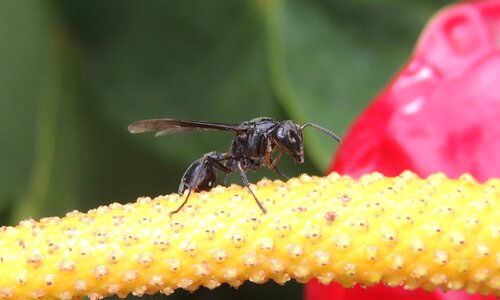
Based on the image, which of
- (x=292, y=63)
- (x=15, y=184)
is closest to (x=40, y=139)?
(x=15, y=184)

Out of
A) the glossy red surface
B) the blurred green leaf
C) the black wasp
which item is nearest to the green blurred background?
the blurred green leaf

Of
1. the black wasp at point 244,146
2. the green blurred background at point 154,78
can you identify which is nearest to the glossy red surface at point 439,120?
the black wasp at point 244,146

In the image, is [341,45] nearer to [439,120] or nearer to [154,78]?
[154,78]

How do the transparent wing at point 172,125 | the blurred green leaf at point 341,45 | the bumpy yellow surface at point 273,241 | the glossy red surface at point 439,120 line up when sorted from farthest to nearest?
the blurred green leaf at point 341,45 → the glossy red surface at point 439,120 → the transparent wing at point 172,125 → the bumpy yellow surface at point 273,241

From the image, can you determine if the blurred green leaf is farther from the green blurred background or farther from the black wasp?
the black wasp

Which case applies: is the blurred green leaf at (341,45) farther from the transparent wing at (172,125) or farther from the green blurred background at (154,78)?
the transparent wing at (172,125)

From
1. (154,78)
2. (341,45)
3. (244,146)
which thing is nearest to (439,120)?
(244,146)
